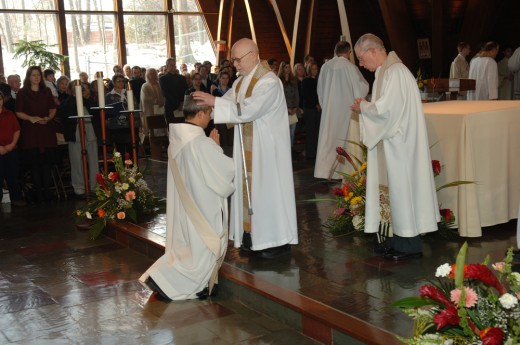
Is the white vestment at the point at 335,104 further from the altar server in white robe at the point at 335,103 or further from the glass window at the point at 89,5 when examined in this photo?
the glass window at the point at 89,5

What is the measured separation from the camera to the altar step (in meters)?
3.69

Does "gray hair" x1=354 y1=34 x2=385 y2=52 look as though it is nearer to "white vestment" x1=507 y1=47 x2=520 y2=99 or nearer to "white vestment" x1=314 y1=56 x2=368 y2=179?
"white vestment" x1=314 y1=56 x2=368 y2=179

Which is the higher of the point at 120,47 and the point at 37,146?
the point at 120,47

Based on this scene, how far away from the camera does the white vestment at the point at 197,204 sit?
4746 millimetres

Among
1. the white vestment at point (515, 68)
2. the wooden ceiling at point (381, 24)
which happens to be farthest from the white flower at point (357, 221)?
the wooden ceiling at point (381, 24)

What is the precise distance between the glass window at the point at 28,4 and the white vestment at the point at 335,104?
11440mm

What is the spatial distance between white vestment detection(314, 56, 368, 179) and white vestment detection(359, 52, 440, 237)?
3.47 m

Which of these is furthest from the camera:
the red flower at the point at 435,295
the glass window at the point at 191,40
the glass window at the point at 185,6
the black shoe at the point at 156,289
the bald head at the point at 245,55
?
the glass window at the point at 191,40

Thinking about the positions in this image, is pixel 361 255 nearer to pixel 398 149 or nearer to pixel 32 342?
pixel 398 149

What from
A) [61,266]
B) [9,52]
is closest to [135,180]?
[61,266]

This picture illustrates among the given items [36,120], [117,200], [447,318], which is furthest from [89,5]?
[447,318]

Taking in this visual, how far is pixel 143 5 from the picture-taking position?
1934 centimetres

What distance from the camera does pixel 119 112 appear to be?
9.59 metres

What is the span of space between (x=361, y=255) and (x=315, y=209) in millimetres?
1742
